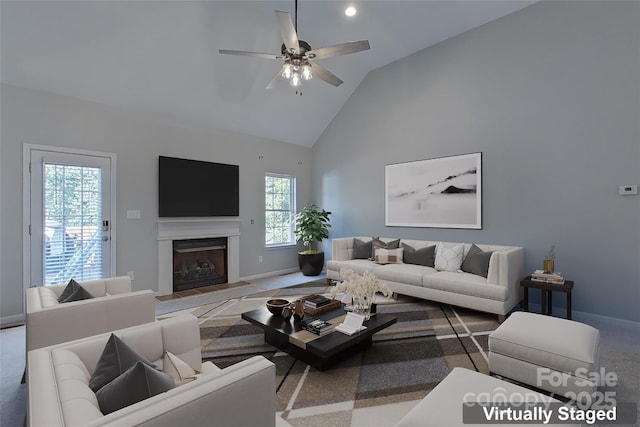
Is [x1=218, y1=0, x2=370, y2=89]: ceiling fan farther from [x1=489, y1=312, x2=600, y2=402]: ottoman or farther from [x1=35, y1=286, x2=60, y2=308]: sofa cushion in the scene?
[x1=489, y1=312, x2=600, y2=402]: ottoman

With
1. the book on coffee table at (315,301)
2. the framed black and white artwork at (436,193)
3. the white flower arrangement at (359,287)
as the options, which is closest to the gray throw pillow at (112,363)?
the white flower arrangement at (359,287)

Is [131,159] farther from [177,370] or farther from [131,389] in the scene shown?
[131,389]

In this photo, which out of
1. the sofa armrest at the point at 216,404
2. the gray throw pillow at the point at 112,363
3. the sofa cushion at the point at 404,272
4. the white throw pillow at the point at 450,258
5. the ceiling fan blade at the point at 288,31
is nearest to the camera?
the sofa armrest at the point at 216,404

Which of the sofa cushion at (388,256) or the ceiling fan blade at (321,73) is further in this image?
the sofa cushion at (388,256)

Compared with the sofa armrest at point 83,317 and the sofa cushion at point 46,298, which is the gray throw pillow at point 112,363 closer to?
the sofa armrest at point 83,317

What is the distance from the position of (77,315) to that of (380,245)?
4.08 meters

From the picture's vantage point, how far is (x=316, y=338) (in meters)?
2.41

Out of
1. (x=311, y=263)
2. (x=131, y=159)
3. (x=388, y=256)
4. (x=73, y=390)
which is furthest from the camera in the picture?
(x=311, y=263)

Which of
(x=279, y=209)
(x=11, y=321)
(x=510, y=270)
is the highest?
(x=279, y=209)

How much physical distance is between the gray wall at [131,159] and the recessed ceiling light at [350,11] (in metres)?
2.76

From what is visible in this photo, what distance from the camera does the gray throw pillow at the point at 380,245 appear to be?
16.7 feet

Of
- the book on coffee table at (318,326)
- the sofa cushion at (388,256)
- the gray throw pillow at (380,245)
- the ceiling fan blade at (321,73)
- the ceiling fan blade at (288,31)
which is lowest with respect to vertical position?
the book on coffee table at (318,326)

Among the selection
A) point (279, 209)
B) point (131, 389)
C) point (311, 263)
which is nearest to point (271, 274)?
point (311, 263)

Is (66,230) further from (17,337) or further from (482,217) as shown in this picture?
(482,217)
